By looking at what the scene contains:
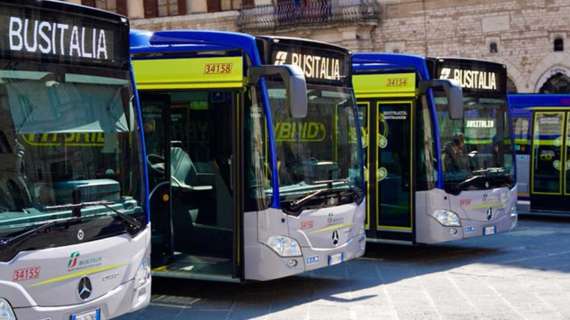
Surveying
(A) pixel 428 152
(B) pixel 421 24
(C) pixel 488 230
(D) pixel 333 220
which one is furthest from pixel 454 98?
(B) pixel 421 24

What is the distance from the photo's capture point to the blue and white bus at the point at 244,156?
8.69 metres

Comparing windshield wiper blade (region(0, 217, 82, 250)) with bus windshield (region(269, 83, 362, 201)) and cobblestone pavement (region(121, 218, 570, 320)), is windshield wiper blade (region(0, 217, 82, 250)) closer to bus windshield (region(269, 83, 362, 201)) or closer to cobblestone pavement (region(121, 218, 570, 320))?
cobblestone pavement (region(121, 218, 570, 320))

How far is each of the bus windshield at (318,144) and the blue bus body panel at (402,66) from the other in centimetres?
168

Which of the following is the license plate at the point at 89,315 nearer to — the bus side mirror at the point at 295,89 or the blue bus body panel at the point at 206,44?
the bus side mirror at the point at 295,89

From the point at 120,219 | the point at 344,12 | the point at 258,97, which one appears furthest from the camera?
the point at 344,12

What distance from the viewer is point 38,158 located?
20.1 ft

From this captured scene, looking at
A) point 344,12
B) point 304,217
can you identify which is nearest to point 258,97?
point 304,217

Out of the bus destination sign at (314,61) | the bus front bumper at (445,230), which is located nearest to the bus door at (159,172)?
the bus destination sign at (314,61)

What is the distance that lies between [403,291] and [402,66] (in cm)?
303

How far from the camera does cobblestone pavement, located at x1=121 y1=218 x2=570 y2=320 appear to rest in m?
8.57

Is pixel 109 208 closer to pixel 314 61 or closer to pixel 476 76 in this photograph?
pixel 314 61

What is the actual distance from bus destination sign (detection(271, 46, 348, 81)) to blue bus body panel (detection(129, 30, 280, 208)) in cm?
29

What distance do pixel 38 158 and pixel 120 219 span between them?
2.73 feet

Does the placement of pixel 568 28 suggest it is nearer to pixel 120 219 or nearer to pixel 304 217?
pixel 304 217
